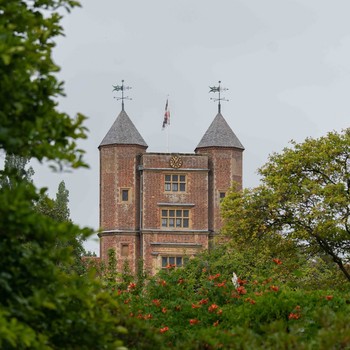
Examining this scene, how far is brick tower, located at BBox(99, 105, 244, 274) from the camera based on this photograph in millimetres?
61344

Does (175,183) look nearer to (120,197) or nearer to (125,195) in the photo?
(125,195)

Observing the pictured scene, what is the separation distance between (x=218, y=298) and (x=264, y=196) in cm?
2079

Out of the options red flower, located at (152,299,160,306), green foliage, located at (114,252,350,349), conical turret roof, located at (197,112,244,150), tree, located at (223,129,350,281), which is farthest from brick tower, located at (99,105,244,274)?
red flower, located at (152,299,160,306)

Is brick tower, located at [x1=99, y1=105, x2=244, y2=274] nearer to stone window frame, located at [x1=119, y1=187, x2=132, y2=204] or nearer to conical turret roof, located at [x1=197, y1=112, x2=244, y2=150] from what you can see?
stone window frame, located at [x1=119, y1=187, x2=132, y2=204]

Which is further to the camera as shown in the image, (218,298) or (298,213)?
(298,213)

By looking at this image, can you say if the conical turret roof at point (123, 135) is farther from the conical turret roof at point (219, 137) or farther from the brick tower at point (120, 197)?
the conical turret roof at point (219, 137)

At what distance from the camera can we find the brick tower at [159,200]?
2415 inches

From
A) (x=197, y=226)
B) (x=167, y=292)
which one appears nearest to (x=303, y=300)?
(x=167, y=292)

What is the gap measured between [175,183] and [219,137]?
185 inches

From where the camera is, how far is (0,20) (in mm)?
7273

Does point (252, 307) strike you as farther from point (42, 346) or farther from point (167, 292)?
Result: point (42, 346)

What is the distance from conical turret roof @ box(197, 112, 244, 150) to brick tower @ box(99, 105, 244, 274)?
1.05 metres

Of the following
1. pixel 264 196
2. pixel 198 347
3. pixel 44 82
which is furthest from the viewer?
pixel 264 196

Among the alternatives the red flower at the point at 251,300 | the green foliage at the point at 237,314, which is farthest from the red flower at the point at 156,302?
the red flower at the point at 251,300
